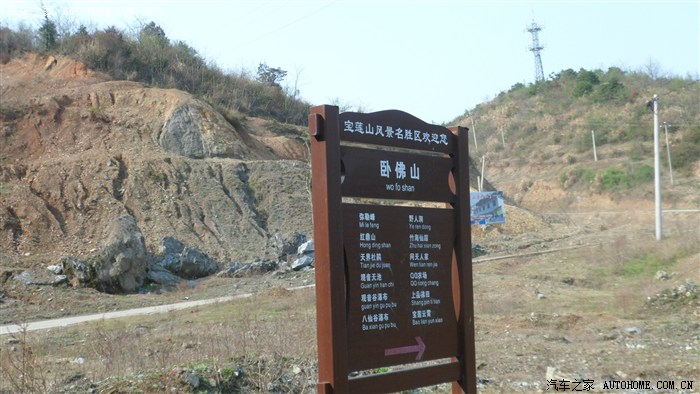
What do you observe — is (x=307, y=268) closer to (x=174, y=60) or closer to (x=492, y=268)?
(x=492, y=268)

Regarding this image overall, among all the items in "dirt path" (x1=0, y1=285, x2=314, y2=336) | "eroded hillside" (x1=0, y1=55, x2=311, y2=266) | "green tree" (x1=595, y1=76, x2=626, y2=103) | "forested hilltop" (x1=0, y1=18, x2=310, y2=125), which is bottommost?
"dirt path" (x1=0, y1=285, x2=314, y2=336)

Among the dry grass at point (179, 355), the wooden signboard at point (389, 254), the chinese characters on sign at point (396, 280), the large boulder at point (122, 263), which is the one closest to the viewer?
the wooden signboard at point (389, 254)

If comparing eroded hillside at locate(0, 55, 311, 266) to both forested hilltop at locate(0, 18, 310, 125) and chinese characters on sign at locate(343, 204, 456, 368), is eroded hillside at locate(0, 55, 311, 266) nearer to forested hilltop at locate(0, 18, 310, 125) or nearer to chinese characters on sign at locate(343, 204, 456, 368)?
forested hilltop at locate(0, 18, 310, 125)

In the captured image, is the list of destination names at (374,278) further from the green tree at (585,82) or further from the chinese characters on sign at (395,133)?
the green tree at (585,82)

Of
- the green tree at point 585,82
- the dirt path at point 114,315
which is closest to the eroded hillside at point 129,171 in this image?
the dirt path at point 114,315

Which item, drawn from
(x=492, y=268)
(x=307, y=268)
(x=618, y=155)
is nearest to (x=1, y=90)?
(x=307, y=268)

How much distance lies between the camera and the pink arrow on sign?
5.12 meters

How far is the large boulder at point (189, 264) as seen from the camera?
2555 cm

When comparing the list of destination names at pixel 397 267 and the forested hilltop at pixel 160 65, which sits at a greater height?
the forested hilltop at pixel 160 65

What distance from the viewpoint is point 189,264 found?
25750 millimetres

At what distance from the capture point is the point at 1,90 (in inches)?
1499

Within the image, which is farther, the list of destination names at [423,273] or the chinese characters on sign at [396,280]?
the list of destination names at [423,273]

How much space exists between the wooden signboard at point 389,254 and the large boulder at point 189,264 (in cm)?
2076

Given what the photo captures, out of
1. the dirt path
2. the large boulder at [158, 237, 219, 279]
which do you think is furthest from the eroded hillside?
the dirt path
